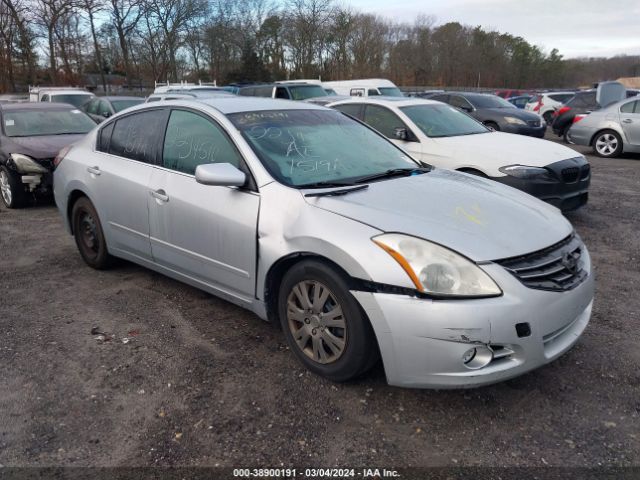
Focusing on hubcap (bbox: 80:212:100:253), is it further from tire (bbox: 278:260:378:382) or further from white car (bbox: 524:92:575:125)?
white car (bbox: 524:92:575:125)

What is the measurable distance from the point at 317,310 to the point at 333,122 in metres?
1.81

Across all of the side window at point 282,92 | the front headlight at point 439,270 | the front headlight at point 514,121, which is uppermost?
the side window at point 282,92

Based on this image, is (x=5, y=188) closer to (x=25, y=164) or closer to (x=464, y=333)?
(x=25, y=164)

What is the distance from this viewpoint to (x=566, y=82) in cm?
7269

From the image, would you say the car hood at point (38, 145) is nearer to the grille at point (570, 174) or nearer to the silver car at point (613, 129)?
the grille at point (570, 174)

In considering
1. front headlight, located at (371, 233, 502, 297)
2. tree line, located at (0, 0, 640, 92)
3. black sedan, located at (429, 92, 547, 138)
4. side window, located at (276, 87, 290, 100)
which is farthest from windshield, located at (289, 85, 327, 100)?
tree line, located at (0, 0, 640, 92)

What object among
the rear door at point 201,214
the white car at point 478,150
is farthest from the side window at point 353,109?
the rear door at point 201,214

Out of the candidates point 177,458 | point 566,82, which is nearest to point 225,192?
point 177,458

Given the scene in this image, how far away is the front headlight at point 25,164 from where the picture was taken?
7.65 m

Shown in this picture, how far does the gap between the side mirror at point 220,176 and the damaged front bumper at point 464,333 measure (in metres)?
1.07

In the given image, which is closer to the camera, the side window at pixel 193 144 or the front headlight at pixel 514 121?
the side window at pixel 193 144

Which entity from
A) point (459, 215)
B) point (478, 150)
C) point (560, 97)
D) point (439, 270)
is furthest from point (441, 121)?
point (560, 97)

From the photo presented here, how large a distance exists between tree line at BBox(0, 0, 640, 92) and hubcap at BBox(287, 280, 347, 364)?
41.8 m

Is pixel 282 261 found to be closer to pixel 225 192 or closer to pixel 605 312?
pixel 225 192
